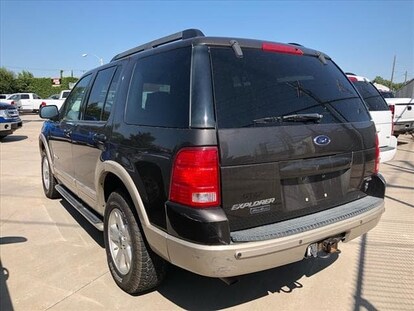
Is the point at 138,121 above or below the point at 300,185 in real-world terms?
above

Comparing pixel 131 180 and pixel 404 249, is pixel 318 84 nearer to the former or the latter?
pixel 131 180

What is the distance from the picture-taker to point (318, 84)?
3.26 metres

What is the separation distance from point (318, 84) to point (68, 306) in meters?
2.71

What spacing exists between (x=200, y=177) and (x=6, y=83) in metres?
59.8

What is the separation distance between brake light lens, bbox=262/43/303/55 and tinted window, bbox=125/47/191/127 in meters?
0.64

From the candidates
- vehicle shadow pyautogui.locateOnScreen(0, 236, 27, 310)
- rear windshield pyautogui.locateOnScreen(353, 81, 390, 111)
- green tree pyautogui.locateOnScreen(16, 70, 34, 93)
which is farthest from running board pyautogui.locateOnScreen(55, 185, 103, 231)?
green tree pyautogui.locateOnScreen(16, 70, 34, 93)

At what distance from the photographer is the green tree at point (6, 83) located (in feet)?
179

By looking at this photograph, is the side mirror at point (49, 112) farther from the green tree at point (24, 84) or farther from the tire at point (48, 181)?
the green tree at point (24, 84)

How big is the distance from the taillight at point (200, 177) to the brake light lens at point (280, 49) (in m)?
1.03

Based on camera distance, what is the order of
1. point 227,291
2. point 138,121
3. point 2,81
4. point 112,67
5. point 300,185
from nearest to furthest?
1. point 300,185
2. point 138,121
3. point 227,291
4. point 112,67
5. point 2,81

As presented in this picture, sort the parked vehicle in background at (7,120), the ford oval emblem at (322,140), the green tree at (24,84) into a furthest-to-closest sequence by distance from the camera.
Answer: the green tree at (24,84)
the parked vehicle in background at (7,120)
the ford oval emblem at (322,140)

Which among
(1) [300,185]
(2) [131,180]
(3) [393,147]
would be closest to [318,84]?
(1) [300,185]

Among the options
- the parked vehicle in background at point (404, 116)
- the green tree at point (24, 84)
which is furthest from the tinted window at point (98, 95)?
the green tree at point (24, 84)

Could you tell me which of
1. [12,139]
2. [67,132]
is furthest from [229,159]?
[12,139]
